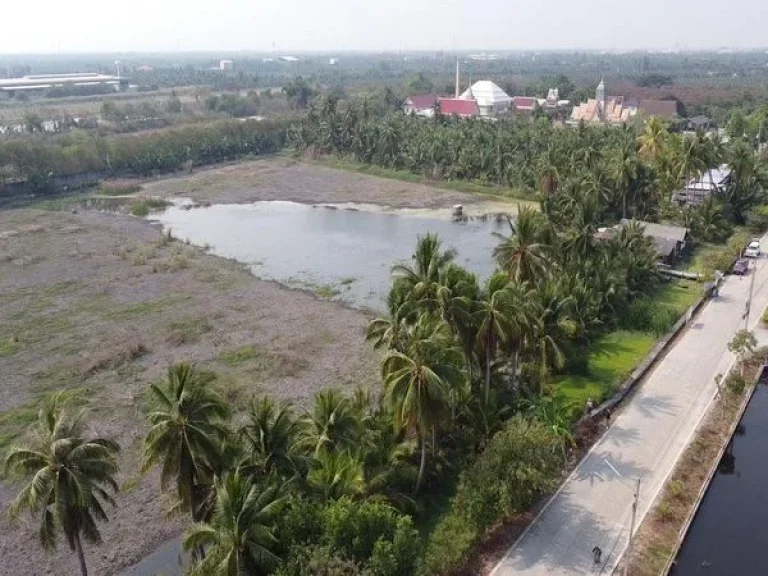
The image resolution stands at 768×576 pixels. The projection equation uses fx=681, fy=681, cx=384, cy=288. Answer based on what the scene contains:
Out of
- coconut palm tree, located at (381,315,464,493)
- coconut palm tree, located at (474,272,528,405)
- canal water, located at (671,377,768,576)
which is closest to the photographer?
coconut palm tree, located at (381,315,464,493)

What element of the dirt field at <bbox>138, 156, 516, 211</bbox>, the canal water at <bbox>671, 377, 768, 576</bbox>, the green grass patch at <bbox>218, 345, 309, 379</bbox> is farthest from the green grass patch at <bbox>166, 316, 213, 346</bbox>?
the dirt field at <bbox>138, 156, 516, 211</bbox>

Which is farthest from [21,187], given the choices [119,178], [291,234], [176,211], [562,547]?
[562,547]

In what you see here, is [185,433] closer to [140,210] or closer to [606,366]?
[606,366]

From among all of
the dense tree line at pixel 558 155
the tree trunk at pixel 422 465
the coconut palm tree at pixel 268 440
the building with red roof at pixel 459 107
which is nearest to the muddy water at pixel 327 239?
the dense tree line at pixel 558 155

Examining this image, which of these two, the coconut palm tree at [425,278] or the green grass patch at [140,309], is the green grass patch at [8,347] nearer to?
the green grass patch at [140,309]

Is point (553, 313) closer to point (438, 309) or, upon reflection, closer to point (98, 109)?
point (438, 309)

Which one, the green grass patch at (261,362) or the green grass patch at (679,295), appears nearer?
the green grass patch at (261,362)

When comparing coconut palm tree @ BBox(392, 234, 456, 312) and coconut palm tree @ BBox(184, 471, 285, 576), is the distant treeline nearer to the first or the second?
coconut palm tree @ BBox(392, 234, 456, 312)
